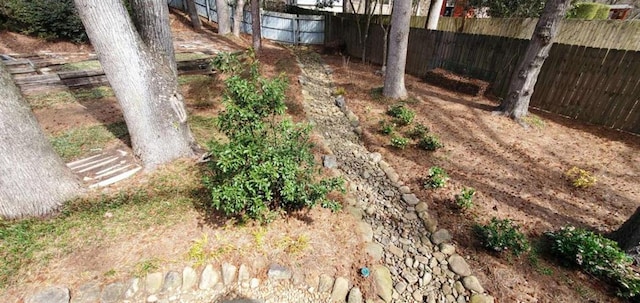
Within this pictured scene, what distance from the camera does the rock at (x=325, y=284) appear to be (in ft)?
8.56

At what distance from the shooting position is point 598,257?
8.96 feet

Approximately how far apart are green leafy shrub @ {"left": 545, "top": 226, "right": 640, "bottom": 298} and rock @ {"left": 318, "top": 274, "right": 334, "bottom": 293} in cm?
262

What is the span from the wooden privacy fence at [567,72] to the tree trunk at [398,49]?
114 inches

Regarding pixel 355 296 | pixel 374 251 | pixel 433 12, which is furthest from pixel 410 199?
pixel 433 12

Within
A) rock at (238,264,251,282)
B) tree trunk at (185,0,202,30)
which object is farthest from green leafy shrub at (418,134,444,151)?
tree trunk at (185,0,202,30)

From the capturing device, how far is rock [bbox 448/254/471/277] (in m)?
2.90

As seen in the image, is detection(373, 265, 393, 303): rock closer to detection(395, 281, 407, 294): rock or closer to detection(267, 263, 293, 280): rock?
detection(395, 281, 407, 294): rock

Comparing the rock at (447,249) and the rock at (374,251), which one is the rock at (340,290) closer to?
the rock at (374,251)

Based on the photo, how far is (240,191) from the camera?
2.49m

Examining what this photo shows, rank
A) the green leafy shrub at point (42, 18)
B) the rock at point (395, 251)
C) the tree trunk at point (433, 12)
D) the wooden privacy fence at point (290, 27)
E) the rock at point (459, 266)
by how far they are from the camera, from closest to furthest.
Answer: the rock at point (459, 266), the rock at point (395, 251), the green leafy shrub at point (42, 18), the tree trunk at point (433, 12), the wooden privacy fence at point (290, 27)

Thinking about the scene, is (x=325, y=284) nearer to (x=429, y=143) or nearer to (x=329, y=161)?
(x=329, y=161)

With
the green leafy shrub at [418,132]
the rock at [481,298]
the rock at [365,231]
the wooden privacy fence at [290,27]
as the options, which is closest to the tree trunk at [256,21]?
the wooden privacy fence at [290,27]

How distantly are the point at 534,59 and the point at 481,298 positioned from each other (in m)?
5.35

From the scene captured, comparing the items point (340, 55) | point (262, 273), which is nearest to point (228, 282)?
point (262, 273)
